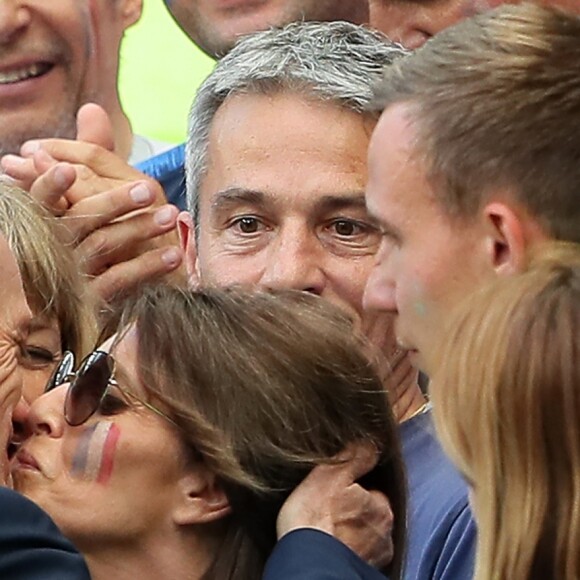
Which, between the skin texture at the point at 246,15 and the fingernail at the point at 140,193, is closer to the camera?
the fingernail at the point at 140,193

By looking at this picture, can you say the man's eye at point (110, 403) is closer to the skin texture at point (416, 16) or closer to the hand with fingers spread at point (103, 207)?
the hand with fingers spread at point (103, 207)

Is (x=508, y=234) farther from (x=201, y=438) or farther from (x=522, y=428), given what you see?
(x=201, y=438)

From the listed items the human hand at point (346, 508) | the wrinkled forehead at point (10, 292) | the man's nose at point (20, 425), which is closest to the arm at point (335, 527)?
the human hand at point (346, 508)

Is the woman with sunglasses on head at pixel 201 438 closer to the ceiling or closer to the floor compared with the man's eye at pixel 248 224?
closer to the ceiling

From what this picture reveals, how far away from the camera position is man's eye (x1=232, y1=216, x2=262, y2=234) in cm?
270

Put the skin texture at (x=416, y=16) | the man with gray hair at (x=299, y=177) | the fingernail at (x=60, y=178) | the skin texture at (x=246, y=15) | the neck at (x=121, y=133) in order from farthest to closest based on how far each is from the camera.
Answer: the neck at (x=121, y=133) < the skin texture at (x=246, y=15) < the skin texture at (x=416, y=16) < the fingernail at (x=60, y=178) < the man with gray hair at (x=299, y=177)

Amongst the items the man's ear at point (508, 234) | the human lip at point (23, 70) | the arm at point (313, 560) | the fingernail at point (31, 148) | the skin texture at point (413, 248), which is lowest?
the human lip at point (23, 70)

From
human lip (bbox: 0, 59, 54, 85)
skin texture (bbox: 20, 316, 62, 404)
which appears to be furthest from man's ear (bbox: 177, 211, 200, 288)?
human lip (bbox: 0, 59, 54, 85)

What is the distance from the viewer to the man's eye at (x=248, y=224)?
8.87ft

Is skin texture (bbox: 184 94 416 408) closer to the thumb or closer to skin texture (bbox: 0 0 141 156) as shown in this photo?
the thumb

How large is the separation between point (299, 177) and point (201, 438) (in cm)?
64

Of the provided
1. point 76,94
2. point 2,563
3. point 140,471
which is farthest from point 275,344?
point 76,94

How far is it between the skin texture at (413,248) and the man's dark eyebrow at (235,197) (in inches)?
20.6

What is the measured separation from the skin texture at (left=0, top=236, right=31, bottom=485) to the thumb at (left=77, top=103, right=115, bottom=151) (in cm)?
72
